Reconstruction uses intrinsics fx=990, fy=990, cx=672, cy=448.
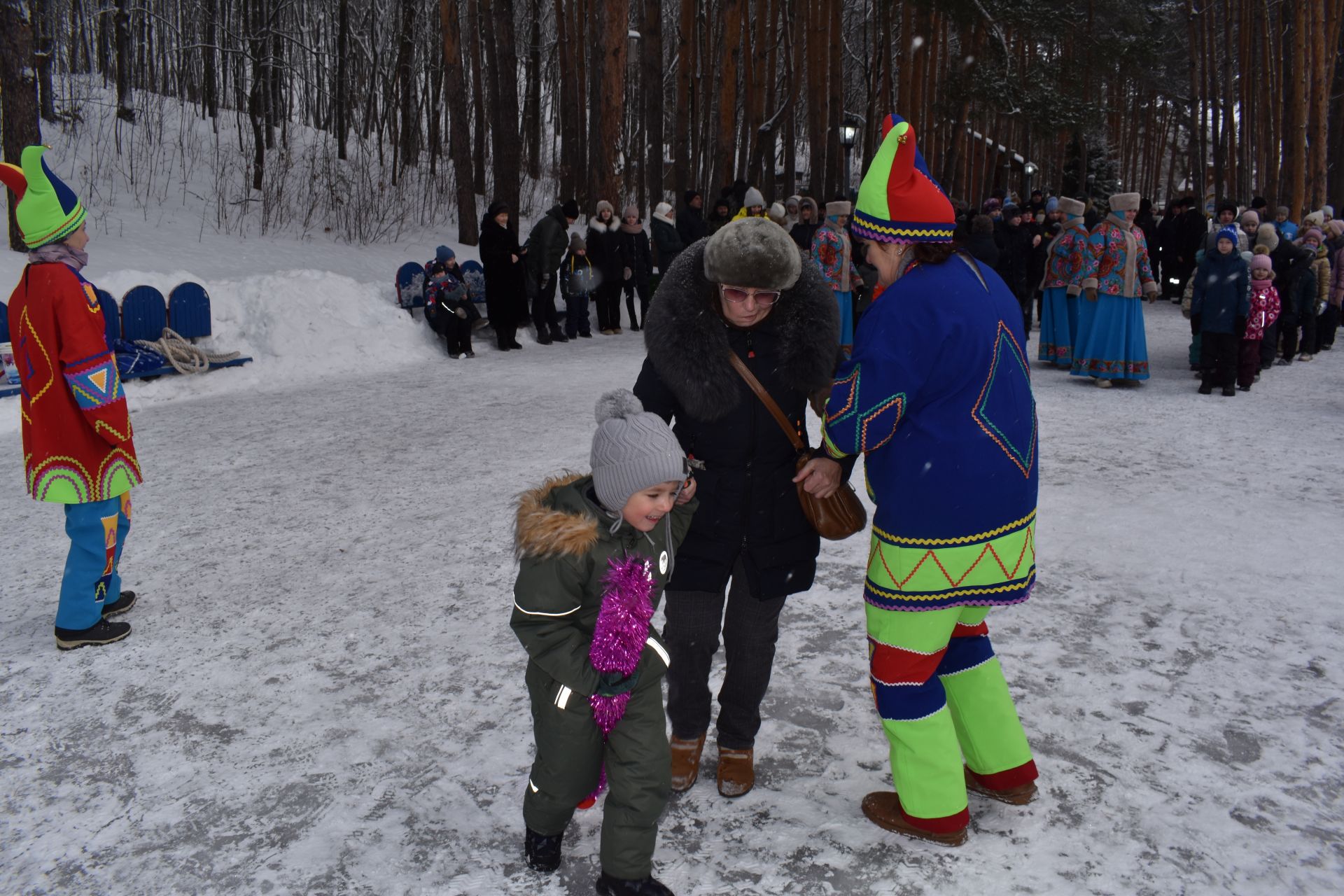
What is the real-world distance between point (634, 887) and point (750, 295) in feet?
4.85

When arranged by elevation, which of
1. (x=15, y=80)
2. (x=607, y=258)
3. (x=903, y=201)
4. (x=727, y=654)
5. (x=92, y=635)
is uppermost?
(x=15, y=80)

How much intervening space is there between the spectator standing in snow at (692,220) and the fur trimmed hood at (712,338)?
10.8 m

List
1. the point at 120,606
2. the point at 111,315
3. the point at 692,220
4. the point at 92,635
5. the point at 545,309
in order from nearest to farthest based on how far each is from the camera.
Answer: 1. the point at 92,635
2. the point at 120,606
3. the point at 111,315
4. the point at 545,309
5. the point at 692,220

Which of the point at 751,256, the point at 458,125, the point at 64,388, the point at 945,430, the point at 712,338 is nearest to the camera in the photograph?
the point at 945,430

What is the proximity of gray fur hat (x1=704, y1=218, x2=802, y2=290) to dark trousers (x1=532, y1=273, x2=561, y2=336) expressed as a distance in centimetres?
1001

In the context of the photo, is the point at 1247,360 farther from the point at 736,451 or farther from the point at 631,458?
the point at 631,458

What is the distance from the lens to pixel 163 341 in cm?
886

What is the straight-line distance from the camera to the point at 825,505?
261 cm

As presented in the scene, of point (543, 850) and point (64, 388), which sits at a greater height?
point (64, 388)

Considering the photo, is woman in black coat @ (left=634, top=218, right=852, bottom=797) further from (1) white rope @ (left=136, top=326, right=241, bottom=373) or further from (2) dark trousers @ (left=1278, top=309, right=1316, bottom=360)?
(2) dark trousers @ (left=1278, top=309, right=1316, bottom=360)

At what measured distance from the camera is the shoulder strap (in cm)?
264

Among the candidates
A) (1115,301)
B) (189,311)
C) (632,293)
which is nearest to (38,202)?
(189,311)

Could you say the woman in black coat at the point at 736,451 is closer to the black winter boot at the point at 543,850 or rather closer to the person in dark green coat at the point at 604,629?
the person in dark green coat at the point at 604,629

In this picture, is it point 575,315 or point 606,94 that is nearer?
point 575,315
